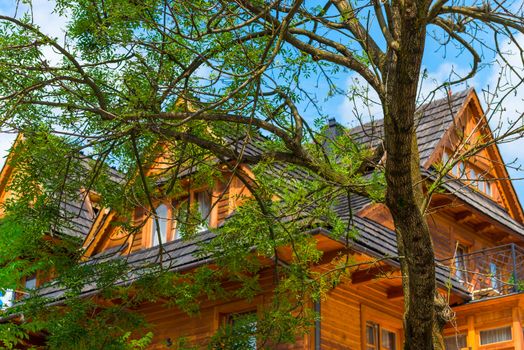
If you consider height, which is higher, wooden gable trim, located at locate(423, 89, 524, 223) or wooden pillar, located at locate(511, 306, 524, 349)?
wooden gable trim, located at locate(423, 89, 524, 223)

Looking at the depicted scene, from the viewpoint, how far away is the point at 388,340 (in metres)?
18.2

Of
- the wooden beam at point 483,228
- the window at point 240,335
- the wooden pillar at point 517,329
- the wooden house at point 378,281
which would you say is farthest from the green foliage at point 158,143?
the wooden beam at point 483,228

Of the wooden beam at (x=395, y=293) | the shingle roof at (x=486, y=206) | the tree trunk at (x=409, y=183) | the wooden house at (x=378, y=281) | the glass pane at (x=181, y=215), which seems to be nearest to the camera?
the tree trunk at (x=409, y=183)

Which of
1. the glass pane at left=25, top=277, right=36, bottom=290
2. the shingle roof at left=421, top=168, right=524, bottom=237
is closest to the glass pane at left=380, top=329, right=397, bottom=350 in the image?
the shingle roof at left=421, top=168, right=524, bottom=237

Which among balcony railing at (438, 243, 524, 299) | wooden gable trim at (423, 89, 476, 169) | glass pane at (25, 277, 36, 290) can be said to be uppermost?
wooden gable trim at (423, 89, 476, 169)

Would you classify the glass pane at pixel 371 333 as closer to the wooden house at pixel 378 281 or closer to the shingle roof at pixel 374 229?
the wooden house at pixel 378 281

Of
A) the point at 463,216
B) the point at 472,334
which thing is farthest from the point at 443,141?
the point at 472,334

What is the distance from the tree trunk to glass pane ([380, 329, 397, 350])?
9.09 m

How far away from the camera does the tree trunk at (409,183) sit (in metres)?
7.93

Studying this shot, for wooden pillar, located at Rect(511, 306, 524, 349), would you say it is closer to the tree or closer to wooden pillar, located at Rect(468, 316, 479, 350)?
wooden pillar, located at Rect(468, 316, 479, 350)

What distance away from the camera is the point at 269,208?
37.3ft

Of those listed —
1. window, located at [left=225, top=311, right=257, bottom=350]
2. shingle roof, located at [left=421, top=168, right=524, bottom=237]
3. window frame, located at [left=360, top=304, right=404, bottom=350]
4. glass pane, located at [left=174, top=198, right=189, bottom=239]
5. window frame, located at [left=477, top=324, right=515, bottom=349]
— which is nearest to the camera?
glass pane, located at [left=174, top=198, right=189, bottom=239]

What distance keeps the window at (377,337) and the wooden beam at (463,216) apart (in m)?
3.91

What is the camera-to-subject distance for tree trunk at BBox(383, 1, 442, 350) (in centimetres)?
793
